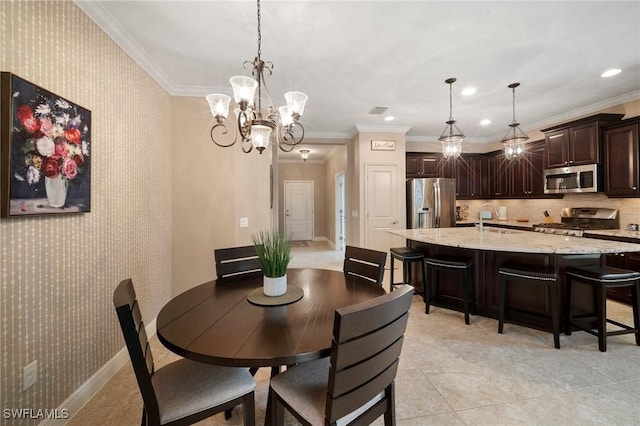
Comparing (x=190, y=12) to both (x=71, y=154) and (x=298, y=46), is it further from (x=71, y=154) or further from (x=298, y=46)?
(x=71, y=154)

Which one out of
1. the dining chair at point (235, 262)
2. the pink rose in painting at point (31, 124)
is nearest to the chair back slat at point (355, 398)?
the dining chair at point (235, 262)

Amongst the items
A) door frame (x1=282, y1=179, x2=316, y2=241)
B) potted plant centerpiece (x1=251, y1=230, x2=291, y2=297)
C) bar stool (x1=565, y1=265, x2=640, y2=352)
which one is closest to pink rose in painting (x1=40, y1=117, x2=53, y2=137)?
potted plant centerpiece (x1=251, y1=230, x2=291, y2=297)

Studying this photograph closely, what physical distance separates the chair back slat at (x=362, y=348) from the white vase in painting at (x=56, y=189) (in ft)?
5.76

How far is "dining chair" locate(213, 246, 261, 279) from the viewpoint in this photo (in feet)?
7.07

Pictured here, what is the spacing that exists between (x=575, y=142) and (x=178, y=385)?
5664 mm

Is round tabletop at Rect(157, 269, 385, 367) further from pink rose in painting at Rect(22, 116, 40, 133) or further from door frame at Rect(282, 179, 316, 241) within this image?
door frame at Rect(282, 179, 316, 241)

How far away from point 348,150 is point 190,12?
4.04 meters

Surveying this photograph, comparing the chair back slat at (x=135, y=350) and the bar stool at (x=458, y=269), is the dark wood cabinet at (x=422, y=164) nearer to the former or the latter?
the bar stool at (x=458, y=269)

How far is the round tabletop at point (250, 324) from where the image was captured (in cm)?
105

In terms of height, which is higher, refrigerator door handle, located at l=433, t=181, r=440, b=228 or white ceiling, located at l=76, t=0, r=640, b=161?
white ceiling, located at l=76, t=0, r=640, b=161

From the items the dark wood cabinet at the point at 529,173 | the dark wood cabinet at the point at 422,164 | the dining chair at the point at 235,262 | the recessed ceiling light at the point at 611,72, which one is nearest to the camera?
the dining chair at the point at 235,262

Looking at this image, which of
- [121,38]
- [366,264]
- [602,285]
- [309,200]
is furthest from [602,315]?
[309,200]

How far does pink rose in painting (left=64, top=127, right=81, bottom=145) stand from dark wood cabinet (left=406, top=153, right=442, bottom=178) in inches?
205

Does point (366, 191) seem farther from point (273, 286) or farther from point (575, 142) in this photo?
point (273, 286)
